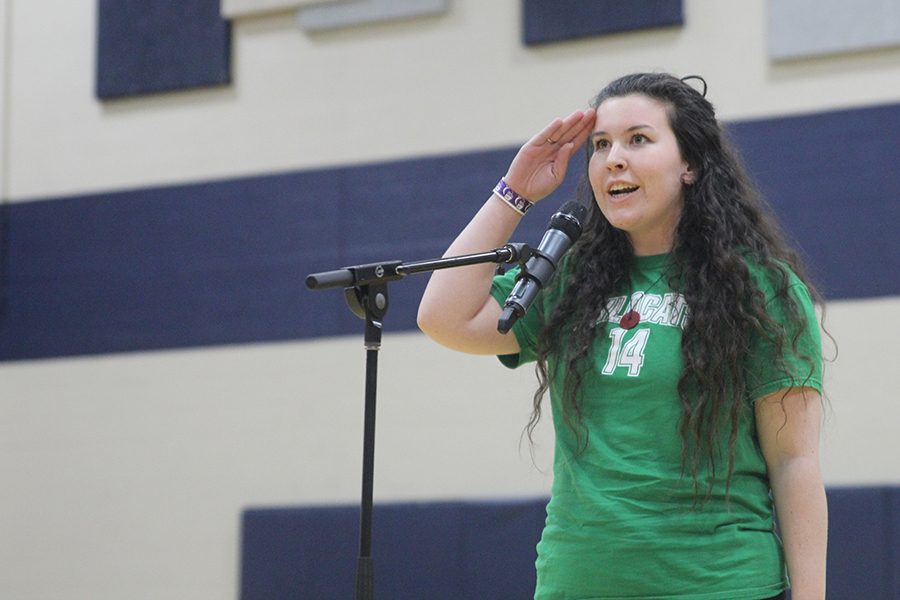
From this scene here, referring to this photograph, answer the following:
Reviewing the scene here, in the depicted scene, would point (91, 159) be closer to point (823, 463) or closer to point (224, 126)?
point (224, 126)

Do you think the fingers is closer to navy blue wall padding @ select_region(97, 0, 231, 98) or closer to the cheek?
the cheek

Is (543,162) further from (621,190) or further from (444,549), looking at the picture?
(444,549)

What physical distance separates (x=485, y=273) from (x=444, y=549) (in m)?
2.05

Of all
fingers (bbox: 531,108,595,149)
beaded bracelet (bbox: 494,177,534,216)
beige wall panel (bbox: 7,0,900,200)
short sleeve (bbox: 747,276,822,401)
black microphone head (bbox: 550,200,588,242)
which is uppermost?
beige wall panel (bbox: 7,0,900,200)

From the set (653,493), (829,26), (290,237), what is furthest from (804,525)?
(290,237)

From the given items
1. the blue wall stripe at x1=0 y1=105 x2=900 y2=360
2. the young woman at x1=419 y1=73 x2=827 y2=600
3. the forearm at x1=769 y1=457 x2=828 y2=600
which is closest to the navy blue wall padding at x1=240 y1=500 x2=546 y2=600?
the blue wall stripe at x1=0 y1=105 x2=900 y2=360

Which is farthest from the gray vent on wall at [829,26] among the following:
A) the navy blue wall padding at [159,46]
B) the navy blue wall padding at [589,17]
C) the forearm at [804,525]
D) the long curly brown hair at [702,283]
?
the forearm at [804,525]

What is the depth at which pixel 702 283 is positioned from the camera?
1742mm

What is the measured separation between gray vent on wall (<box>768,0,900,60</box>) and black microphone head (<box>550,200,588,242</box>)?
197cm

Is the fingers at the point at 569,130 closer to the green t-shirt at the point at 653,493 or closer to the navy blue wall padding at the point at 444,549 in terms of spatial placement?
the green t-shirt at the point at 653,493

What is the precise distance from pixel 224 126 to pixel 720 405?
3052 millimetres

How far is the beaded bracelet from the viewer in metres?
1.98

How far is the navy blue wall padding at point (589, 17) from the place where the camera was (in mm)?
3748

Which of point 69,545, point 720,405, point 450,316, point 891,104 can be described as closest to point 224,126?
point 69,545
